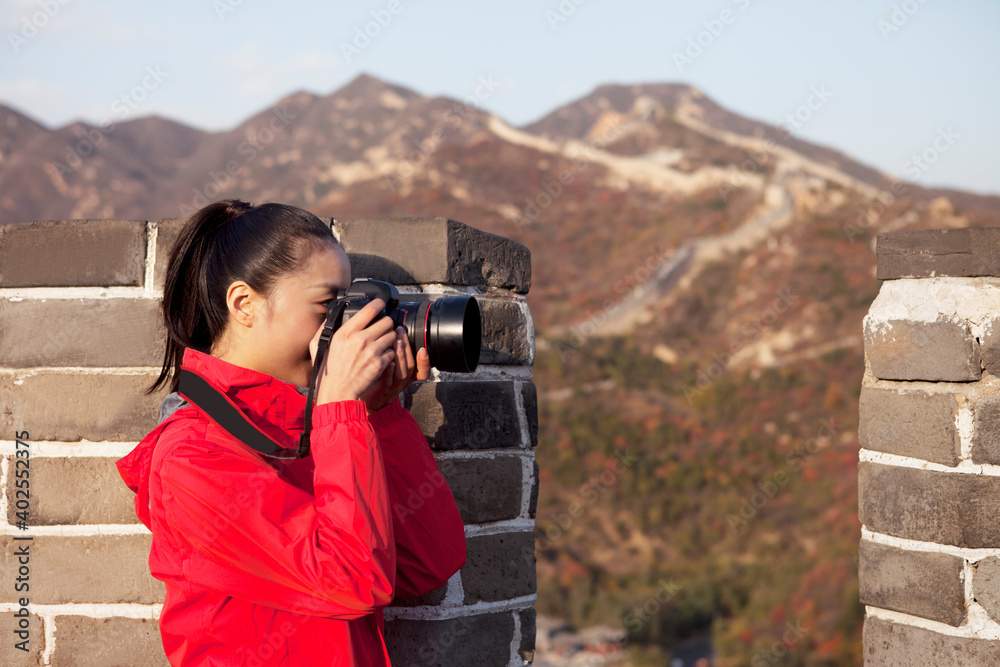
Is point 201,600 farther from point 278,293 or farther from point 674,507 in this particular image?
point 674,507

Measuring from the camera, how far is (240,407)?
3.84 ft

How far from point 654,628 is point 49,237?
828 cm

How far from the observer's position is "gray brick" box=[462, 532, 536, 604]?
154 cm

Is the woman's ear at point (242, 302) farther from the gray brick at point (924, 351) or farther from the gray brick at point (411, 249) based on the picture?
the gray brick at point (924, 351)

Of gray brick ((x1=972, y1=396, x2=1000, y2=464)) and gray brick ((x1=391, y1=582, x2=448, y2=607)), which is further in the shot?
gray brick ((x1=972, y1=396, x2=1000, y2=464))

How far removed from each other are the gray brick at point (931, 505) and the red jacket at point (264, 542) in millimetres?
1350

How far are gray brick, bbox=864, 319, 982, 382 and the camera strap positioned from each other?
1.43 m

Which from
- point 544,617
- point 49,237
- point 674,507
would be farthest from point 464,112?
point 49,237

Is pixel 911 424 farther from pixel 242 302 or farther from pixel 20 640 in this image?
pixel 20 640

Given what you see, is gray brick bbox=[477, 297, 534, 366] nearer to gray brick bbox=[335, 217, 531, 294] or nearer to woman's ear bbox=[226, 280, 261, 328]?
gray brick bbox=[335, 217, 531, 294]

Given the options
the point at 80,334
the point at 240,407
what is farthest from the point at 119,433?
the point at 240,407

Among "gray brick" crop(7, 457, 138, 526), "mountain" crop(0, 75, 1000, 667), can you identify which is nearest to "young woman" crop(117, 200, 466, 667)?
"gray brick" crop(7, 457, 138, 526)

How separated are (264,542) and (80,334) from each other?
82 centimetres

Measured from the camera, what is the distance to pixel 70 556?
1484 mm
